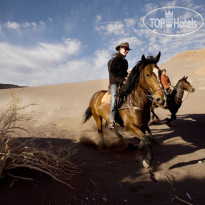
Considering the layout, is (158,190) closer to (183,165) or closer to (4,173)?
(183,165)

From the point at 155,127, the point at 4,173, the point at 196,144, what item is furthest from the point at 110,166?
the point at 155,127

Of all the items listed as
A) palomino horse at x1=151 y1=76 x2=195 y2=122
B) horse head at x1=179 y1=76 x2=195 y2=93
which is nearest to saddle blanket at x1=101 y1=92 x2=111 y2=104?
palomino horse at x1=151 y1=76 x2=195 y2=122

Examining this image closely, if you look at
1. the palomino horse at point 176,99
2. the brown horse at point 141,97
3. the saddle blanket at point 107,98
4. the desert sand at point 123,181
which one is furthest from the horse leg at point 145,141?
the palomino horse at point 176,99

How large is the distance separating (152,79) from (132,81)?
2.38 feet

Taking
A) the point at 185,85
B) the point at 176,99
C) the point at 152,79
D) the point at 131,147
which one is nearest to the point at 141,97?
the point at 152,79

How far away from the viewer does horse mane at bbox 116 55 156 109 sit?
167 inches

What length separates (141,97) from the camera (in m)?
4.48

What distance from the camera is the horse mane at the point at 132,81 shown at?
4.24 m

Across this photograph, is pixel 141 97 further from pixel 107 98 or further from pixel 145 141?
pixel 107 98

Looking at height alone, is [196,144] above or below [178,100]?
below

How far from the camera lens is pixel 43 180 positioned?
9.93 ft

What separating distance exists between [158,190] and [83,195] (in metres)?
1.35

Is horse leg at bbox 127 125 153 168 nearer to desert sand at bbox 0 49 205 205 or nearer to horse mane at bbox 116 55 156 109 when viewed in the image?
desert sand at bbox 0 49 205 205

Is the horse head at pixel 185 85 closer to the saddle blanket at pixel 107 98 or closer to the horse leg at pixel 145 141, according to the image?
the saddle blanket at pixel 107 98
